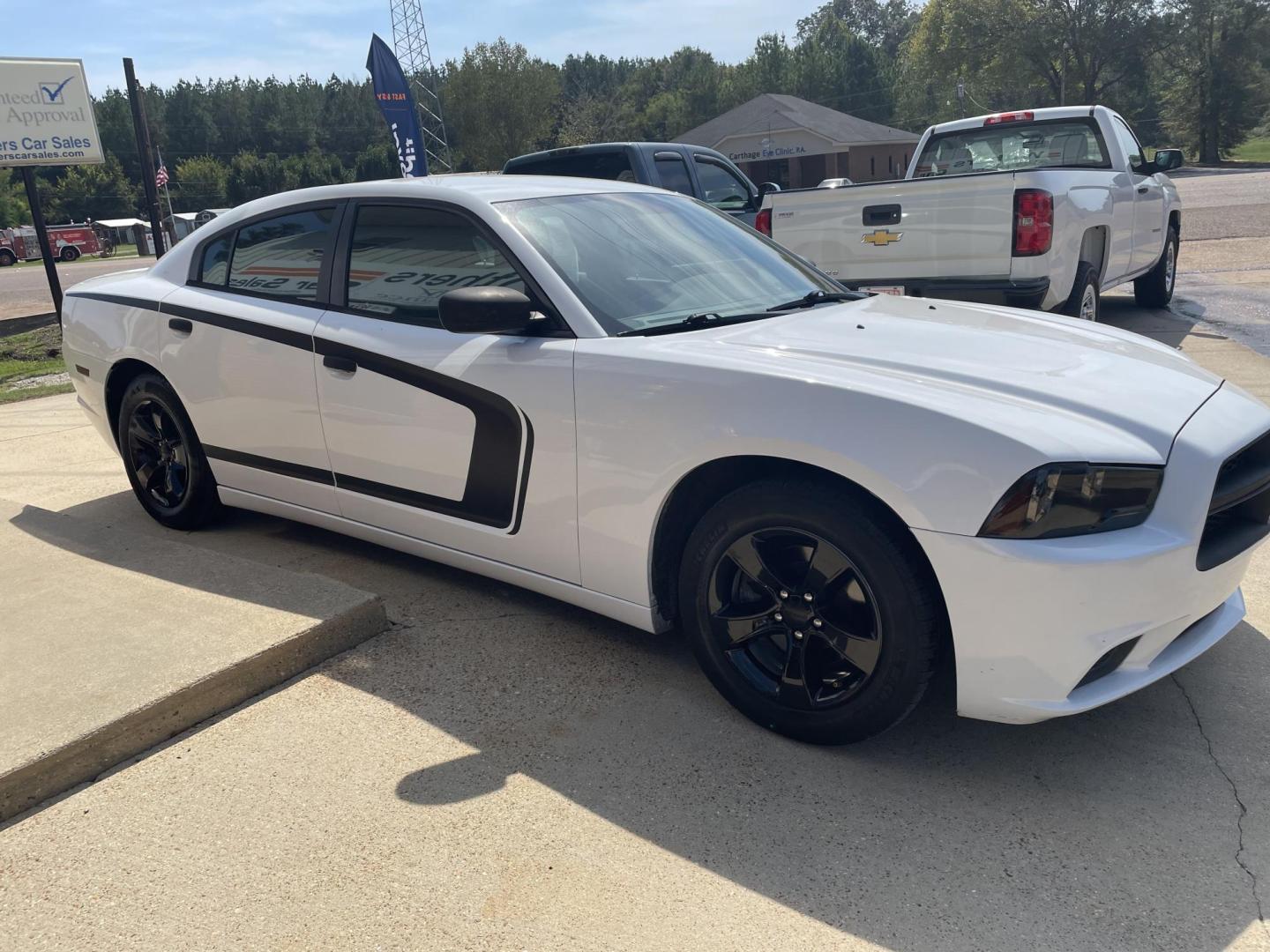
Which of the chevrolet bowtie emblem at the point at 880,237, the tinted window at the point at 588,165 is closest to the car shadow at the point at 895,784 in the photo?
the chevrolet bowtie emblem at the point at 880,237

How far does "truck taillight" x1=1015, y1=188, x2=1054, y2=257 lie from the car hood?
2847 mm

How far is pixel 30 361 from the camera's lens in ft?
39.1

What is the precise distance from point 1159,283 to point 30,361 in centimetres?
1246

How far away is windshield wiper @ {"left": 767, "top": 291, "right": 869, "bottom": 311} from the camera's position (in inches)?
144

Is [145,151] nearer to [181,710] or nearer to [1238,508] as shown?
[181,710]

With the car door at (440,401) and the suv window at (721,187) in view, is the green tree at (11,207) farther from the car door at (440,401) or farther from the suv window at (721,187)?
the car door at (440,401)

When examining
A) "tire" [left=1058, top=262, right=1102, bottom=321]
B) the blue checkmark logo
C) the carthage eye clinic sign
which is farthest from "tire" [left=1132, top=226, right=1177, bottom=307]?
the blue checkmark logo

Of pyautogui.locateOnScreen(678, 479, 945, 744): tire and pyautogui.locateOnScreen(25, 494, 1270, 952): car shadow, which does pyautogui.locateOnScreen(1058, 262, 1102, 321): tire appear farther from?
pyautogui.locateOnScreen(678, 479, 945, 744): tire

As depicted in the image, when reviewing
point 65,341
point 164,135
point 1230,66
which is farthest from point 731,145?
point 164,135

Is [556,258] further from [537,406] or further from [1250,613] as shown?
[1250,613]

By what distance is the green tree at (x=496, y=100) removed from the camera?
64.7m

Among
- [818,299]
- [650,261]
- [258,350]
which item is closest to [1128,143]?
[818,299]

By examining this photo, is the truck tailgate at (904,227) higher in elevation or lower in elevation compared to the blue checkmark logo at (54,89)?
lower

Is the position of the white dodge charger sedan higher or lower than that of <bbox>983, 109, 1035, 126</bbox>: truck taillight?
lower
